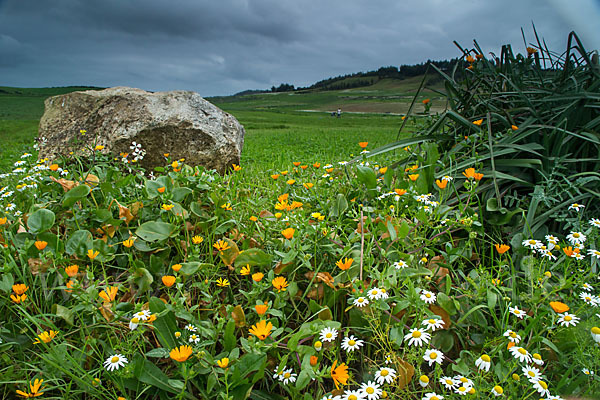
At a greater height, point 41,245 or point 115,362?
point 41,245

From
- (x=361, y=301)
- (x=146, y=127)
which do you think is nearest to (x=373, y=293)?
(x=361, y=301)

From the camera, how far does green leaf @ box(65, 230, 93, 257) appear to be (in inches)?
79.4

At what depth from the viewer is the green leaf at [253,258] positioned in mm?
1872

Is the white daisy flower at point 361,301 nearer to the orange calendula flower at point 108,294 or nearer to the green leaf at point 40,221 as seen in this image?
the orange calendula flower at point 108,294

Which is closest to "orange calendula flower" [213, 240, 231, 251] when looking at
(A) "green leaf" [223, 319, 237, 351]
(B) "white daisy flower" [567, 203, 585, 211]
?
(A) "green leaf" [223, 319, 237, 351]

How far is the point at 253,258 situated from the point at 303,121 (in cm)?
2238

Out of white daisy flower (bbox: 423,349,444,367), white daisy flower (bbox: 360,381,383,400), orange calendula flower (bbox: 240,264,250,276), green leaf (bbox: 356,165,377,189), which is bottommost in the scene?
white daisy flower (bbox: 360,381,383,400)

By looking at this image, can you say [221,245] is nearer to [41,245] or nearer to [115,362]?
[115,362]

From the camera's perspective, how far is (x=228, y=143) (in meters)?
4.58

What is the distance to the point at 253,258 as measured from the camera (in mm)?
1879

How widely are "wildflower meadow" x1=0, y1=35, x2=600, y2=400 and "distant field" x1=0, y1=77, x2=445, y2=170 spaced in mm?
1061

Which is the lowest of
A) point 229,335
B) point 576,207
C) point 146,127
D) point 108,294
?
point 229,335

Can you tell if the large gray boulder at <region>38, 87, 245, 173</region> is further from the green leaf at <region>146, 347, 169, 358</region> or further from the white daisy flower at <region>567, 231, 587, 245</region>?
the white daisy flower at <region>567, 231, 587, 245</region>

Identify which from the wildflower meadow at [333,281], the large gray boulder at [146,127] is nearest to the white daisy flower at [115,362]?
the wildflower meadow at [333,281]
